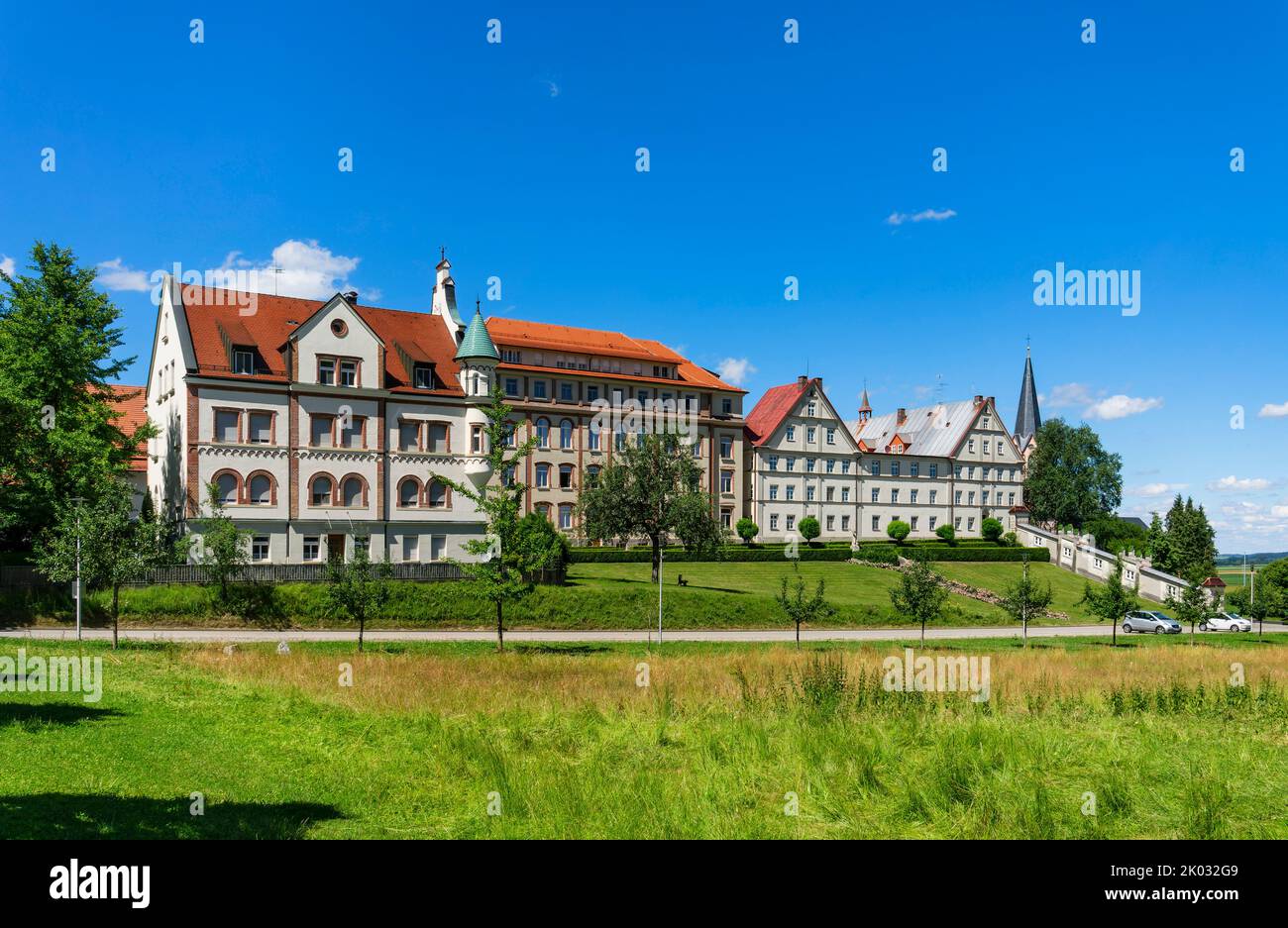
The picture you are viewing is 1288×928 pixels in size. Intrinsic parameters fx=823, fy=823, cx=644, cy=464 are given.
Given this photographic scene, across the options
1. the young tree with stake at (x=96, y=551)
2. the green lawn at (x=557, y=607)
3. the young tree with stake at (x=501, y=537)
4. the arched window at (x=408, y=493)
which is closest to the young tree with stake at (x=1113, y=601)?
the green lawn at (x=557, y=607)

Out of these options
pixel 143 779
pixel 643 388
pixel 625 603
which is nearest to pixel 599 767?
pixel 143 779

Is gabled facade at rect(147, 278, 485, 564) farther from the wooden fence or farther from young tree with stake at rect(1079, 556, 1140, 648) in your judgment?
young tree with stake at rect(1079, 556, 1140, 648)

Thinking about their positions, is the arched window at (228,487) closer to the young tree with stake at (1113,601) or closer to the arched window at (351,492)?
the arched window at (351,492)

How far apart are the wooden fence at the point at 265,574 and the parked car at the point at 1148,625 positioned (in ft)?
103

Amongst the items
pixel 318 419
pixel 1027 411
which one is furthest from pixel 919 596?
pixel 1027 411

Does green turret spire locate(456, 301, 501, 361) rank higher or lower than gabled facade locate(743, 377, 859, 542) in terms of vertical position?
higher

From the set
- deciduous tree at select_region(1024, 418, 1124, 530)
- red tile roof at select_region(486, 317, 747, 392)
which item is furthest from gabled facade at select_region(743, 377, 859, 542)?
deciduous tree at select_region(1024, 418, 1124, 530)

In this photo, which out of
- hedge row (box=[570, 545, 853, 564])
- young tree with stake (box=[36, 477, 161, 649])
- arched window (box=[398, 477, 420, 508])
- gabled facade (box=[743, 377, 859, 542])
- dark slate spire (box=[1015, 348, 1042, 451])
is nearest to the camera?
young tree with stake (box=[36, 477, 161, 649])

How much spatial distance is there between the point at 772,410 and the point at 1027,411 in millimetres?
59639

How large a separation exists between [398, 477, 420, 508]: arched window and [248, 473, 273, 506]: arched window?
22.8 ft

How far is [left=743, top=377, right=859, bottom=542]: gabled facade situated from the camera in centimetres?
7712

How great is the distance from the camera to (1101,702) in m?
18.7

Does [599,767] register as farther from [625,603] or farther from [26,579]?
[26,579]

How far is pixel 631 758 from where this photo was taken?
44.6 feet
